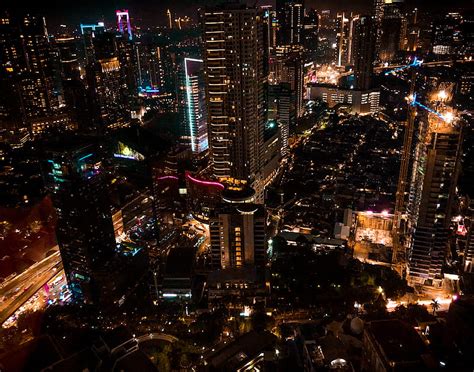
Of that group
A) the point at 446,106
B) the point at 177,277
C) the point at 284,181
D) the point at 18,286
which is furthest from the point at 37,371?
the point at 284,181

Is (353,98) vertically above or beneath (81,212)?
beneath

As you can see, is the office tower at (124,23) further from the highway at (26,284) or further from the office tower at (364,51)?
the highway at (26,284)

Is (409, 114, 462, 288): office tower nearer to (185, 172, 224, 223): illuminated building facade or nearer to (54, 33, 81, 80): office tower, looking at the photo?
(185, 172, 224, 223): illuminated building facade

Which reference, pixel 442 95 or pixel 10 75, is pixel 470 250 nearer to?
pixel 442 95

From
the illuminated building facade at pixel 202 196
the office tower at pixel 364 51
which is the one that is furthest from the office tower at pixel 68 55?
the office tower at pixel 364 51

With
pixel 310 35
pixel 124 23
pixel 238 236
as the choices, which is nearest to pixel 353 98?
pixel 310 35

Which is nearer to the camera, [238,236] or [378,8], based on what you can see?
[238,236]
